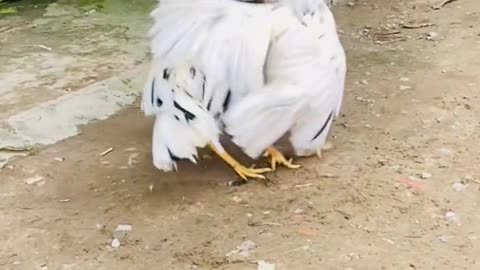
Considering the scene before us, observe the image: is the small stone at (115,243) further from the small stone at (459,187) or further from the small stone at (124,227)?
the small stone at (459,187)

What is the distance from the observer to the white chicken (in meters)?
2.28

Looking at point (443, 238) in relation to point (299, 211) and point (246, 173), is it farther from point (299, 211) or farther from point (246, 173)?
point (246, 173)

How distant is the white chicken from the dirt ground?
157mm

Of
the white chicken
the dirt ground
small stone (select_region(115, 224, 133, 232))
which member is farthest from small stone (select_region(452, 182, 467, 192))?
small stone (select_region(115, 224, 133, 232))

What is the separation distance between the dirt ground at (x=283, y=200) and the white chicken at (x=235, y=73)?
0.52 ft

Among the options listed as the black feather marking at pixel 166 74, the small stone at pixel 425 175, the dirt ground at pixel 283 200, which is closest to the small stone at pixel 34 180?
the dirt ground at pixel 283 200

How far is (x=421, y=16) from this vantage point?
3.89 m

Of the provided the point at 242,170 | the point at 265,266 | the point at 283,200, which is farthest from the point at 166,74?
the point at 265,266

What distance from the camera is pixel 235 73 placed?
7.51 ft

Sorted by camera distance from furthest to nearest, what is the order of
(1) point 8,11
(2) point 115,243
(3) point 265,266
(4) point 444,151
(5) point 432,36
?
(1) point 8,11
(5) point 432,36
(4) point 444,151
(2) point 115,243
(3) point 265,266

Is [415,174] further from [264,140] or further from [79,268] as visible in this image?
[79,268]

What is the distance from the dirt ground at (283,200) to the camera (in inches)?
82.5

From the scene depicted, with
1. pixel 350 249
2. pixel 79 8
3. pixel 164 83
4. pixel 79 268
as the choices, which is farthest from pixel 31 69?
pixel 350 249

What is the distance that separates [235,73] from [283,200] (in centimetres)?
37
